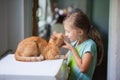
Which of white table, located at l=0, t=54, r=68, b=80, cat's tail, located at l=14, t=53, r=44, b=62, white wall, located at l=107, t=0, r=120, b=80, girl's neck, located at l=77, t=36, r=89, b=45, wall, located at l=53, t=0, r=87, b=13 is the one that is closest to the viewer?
white table, located at l=0, t=54, r=68, b=80

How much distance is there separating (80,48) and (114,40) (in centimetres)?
84

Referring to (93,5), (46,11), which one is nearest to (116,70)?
(93,5)

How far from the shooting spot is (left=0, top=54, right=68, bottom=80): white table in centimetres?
100

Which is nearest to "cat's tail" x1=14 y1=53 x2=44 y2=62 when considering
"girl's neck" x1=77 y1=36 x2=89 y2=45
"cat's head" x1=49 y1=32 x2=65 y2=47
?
"cat's head" x1=49 y1=32 x2=65 y2=47

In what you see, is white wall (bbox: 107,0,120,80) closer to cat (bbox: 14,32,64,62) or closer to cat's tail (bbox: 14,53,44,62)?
cat (bbox: 14,32,64,62)

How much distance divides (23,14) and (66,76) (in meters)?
0.87

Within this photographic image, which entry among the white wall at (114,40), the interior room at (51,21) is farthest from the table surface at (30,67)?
the white wall at (114,40)

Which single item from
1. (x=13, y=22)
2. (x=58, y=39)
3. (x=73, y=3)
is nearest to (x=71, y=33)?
(x=58, y=39)

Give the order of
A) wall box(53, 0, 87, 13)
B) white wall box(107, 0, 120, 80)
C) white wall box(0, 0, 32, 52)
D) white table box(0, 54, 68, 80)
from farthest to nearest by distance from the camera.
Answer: wall box(53, 0, 87, 13), white wall box(107, 0, 120, 80), white wall box(0, 0, 32, 52), white table box(0, 54, 68, 80)

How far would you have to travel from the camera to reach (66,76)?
117 centimetres

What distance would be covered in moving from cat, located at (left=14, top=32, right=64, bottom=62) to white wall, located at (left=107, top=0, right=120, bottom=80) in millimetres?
863

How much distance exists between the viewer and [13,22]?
6.29 feet

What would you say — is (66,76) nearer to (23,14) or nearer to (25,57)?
(25,57)

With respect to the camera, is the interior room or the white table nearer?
the white table
